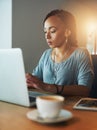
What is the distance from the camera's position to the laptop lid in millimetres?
989

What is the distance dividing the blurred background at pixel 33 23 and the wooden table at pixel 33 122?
1.57 m

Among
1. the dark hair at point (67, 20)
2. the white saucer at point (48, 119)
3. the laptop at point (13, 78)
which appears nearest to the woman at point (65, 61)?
the dark hair at point (67, 20)

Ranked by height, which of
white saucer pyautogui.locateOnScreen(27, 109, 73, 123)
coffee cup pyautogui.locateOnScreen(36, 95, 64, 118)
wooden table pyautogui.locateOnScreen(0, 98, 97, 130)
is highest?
coffee cup pyautogui.locateOnScreen(36, 95, 64, 118)

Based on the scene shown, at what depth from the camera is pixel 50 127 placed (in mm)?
815

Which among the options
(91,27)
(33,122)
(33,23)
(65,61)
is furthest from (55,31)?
(33,122)

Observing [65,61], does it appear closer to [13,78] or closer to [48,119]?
[13,78]

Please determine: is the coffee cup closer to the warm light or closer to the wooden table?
the wooden table

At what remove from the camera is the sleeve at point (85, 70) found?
163 centimetres

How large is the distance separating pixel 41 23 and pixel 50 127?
1.95 metres

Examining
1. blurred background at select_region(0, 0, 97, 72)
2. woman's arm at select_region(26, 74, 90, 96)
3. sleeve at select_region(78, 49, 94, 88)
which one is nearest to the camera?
woman's arm at select_region(26, 74, 90, 96)

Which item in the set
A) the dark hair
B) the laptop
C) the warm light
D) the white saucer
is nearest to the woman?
the dark hair

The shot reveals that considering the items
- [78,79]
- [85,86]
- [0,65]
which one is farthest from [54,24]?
[0,65]

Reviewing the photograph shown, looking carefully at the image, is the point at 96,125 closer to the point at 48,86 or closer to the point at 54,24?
the point at 48,86

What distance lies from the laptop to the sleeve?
0.59 meters
